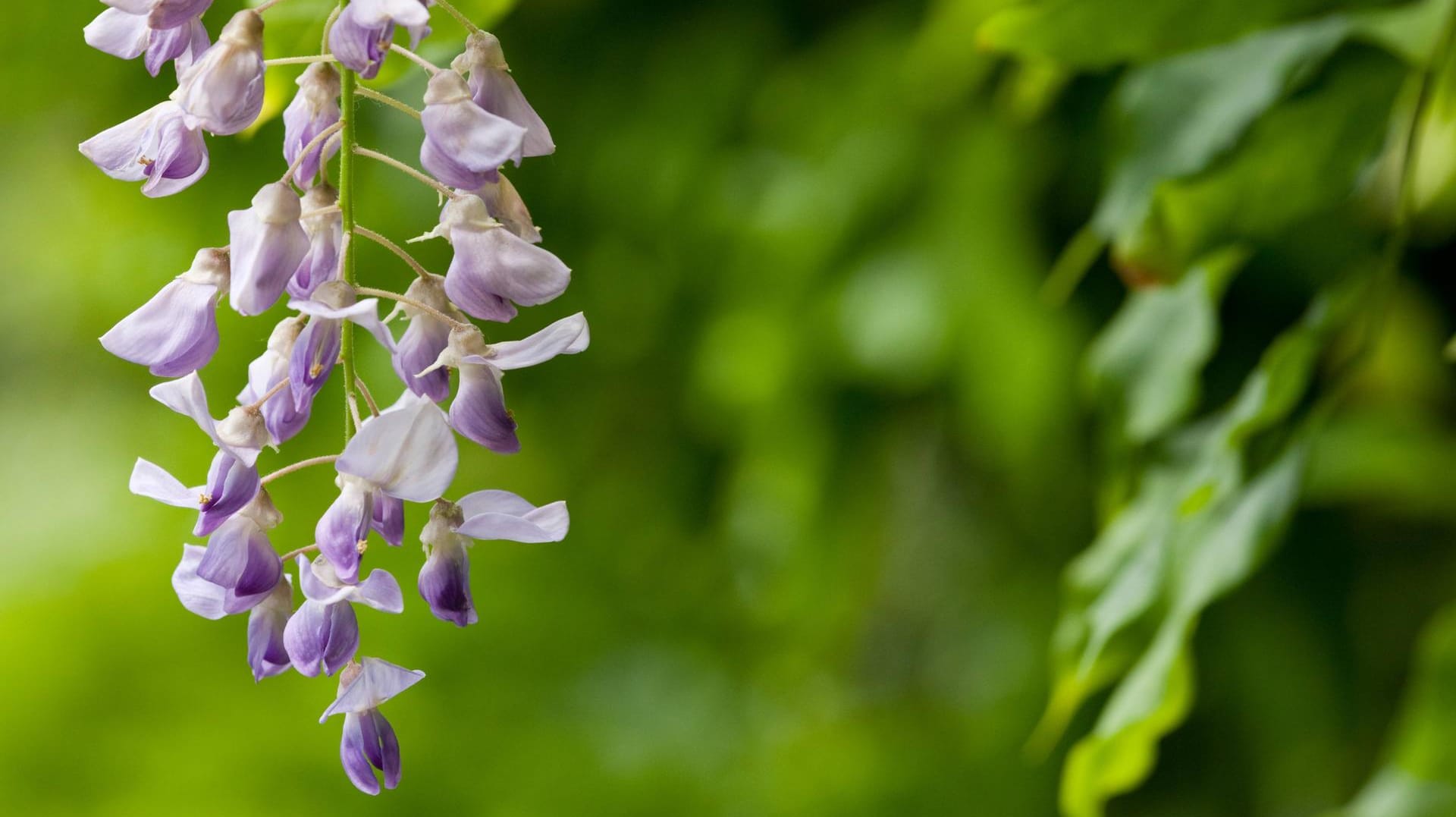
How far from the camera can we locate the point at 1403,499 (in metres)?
1.41

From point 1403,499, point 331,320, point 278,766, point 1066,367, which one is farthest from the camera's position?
point 278,766

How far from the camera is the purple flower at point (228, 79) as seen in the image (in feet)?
1.07

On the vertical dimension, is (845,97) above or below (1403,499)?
above

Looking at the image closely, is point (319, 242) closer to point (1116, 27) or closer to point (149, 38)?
point (149, 38)

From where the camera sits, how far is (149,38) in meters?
0.37

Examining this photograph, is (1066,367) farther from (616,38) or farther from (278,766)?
(278,766)

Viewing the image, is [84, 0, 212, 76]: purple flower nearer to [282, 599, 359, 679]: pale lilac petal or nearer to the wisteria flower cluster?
the wisteria flower cluster

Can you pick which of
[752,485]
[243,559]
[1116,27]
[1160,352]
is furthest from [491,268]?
[752,485]

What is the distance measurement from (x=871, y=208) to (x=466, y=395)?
0.85m

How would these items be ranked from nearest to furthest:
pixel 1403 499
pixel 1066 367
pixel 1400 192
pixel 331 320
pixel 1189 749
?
pixel 331 320 → pixel 1400 192 → pixel 1066 367 → pixel 1403 499 → pixel 1189 749

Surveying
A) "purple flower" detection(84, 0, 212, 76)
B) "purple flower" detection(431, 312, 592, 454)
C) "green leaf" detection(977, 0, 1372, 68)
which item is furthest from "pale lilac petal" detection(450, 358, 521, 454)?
"green leaf" detection(977, 0, 1372, 68)

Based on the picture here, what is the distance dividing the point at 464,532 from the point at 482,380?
39 mm

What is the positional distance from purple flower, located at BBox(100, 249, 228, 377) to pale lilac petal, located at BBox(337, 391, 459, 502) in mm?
64

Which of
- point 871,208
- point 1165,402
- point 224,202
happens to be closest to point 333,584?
point 1165,402
